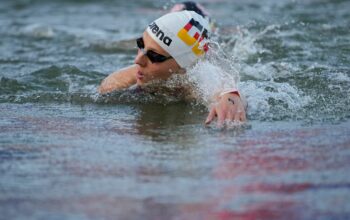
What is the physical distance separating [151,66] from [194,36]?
52 cm

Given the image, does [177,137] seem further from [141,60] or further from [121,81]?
[121,81]

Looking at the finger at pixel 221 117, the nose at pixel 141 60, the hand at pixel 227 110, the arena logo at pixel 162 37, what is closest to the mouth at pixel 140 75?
the nose at pixel 141 60

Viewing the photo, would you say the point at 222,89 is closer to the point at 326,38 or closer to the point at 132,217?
the point at 132,217

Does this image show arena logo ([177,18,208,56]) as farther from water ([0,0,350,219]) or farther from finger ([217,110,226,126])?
finger ([217,110,226,126])

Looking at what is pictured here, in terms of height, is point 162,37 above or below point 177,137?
above

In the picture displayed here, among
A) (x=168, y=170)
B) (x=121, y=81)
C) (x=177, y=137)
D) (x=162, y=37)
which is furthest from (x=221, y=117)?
(x=121, y=81)

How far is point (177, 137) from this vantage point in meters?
5.85

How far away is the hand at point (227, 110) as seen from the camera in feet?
19.8

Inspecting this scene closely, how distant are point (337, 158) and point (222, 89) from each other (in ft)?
5.26

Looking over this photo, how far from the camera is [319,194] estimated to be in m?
4.33

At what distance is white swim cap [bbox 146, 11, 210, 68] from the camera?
707 cm

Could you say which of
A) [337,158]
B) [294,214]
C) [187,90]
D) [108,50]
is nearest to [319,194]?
[294,214]

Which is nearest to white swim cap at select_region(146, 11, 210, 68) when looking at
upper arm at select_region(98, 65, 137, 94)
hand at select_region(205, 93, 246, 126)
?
upper arm at select_region(98, 65, 137, 94)

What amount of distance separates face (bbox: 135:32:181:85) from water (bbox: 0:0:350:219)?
0.52ft
